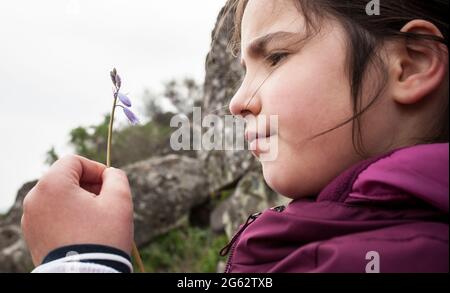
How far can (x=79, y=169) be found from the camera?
0.96 meters

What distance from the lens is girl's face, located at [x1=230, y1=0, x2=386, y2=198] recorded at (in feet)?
3.15

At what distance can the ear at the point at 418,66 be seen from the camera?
3.20ft

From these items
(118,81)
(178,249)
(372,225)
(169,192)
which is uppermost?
(118,81)

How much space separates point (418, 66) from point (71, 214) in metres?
0.74

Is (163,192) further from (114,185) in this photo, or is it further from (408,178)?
(408,178)

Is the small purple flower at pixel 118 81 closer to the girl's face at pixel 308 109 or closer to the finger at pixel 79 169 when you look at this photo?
the finger at pixel 79 169

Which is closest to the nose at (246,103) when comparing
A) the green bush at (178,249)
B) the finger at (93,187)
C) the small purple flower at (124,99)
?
the small purple flower at (124,99)

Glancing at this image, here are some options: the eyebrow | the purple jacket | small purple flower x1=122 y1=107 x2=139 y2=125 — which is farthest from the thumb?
the eyebrow

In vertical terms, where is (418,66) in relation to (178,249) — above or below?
above

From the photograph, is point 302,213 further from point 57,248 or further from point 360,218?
point 57,248

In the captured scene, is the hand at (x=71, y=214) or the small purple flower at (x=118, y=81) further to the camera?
the small purple flower at (x=118, y=81)

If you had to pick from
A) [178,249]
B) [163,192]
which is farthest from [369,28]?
[178,249]

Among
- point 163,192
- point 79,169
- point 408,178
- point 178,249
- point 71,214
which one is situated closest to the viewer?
point 408,178
